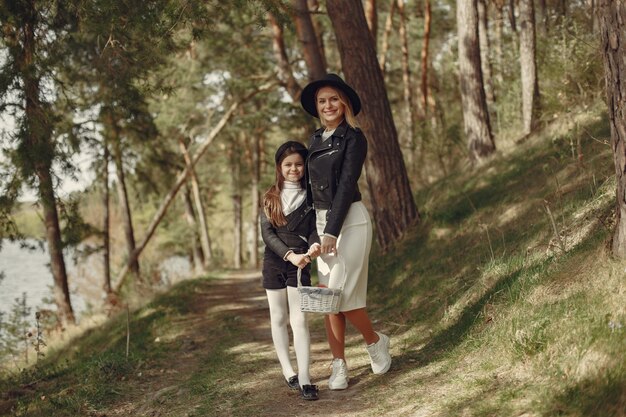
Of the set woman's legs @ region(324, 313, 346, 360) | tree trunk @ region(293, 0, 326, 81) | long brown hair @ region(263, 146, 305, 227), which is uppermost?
tree trunk @ region(293, 0, 326, 81)

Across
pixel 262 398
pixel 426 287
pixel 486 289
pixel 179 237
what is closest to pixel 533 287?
pixel 486 289

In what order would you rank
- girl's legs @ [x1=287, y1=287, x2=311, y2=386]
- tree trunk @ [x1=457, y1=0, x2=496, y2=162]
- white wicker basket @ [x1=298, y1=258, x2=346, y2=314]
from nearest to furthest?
white wicker basket @ [x1=298, y1=258, x2=346, y2=314] < girl's legs @ [x1=287, y1=287, x2=311, y2=386] < tree trunk @ [x1=457, y1=0, x2=496, y2=162]

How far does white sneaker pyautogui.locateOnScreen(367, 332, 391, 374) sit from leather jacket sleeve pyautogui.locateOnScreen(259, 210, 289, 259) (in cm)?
110

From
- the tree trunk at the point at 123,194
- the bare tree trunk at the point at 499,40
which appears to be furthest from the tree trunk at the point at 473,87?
the tree trunk at the point at 123,194

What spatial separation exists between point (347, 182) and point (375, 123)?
5.23 metres

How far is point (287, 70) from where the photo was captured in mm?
16156

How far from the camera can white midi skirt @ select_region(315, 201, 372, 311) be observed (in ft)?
17.2

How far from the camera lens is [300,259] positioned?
5.23 metres

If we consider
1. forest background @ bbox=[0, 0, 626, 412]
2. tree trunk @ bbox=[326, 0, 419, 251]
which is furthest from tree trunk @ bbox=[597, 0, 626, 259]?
tree trunk @ bbox=[326, 0, 419, 251]

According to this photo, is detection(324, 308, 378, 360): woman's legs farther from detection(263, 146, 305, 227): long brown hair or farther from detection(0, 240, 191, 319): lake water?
detection(0, 240, 191, 319): lake water

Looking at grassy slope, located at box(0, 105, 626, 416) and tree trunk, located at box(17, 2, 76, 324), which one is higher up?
tree trunk, located at box(17, 2, 76, 324)

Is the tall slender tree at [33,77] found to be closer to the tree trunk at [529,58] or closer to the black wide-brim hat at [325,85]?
the black wide-brim hat at [325,85]

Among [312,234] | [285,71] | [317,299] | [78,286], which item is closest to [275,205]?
[312,234]

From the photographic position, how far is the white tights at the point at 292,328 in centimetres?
543
